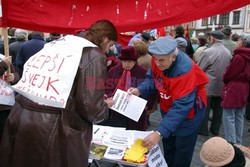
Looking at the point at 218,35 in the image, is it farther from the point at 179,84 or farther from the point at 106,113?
the point at 106,113

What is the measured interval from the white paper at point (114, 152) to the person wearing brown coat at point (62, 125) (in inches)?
18.3

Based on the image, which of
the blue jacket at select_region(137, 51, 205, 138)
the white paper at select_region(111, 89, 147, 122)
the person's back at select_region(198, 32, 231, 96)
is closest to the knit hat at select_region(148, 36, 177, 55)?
A: the blue jacket at select_region(137, 51, 205, 138)

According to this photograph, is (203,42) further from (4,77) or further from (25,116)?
(25,116)

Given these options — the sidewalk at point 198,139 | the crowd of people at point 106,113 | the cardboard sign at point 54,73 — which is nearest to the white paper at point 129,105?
the crowd of people at point 106,113

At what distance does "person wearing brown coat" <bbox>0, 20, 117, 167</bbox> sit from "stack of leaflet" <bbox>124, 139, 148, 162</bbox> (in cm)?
50

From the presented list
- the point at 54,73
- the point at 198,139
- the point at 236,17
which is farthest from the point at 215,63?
the point at 236,17

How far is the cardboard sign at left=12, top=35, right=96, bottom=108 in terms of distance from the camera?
70.0 inches

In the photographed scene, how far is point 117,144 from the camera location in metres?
2.58

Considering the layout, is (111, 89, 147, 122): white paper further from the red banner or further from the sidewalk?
the sidewalk

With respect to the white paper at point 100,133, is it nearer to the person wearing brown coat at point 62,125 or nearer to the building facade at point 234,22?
the person wearing brown coat at point 62,125

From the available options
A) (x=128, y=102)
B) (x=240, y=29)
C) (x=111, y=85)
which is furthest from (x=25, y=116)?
(x=240, y=29)

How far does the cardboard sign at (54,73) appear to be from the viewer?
5.83ft

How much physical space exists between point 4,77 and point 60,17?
77cm

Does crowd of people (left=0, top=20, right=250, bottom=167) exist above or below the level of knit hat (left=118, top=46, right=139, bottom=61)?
below
